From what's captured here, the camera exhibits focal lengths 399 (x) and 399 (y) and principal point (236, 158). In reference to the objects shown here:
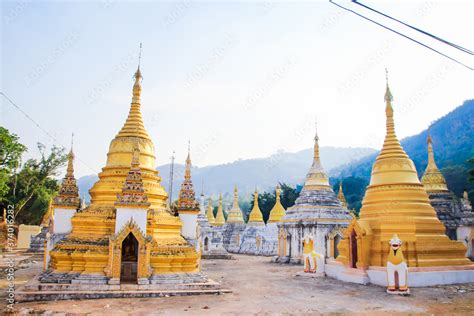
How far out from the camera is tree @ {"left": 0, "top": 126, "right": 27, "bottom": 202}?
1453 inches

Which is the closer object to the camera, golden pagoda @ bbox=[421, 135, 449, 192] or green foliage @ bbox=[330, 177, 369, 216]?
golden pagoda @ bbox=[421, 135, 449, 192]

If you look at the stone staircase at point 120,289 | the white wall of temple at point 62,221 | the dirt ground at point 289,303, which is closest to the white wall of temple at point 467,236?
the dirt ground at point 289,303

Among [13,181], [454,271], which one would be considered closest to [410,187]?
[454,271]

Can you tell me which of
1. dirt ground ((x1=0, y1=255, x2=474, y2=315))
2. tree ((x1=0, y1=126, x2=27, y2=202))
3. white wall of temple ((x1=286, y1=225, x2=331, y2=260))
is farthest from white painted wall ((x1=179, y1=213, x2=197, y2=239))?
tree ((x1=0, y1=126, x2=27, y2=202))

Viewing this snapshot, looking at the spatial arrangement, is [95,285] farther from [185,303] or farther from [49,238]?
[49,238]

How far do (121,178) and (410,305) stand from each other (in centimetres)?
1326

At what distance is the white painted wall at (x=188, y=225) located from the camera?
20047 millimetres

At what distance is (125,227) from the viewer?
16.2 metres

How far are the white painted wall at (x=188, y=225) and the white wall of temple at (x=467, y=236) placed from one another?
25124 millimetres

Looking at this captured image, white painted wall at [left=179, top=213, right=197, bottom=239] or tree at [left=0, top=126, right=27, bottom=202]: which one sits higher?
tree at [left=0, top=126, right=27, bottom=202]

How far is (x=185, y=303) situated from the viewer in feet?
45.8

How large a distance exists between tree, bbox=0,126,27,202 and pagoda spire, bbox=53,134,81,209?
19755 mm

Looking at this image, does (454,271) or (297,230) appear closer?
(454,271)

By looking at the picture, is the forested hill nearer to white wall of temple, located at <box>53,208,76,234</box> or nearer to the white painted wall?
the white painted wall
